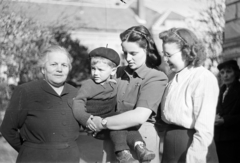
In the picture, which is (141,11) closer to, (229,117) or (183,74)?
(229,117)

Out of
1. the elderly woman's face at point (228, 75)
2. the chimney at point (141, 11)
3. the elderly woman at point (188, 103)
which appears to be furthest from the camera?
the chimney at point (141, 11)

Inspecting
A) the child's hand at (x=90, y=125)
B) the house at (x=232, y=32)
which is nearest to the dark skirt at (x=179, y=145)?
the child's hand at (x=90, y=125)

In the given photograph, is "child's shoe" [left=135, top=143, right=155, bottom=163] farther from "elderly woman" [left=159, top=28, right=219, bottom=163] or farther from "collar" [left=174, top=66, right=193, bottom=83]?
"collar" [left=174, top=66, right=193, bottom=83]

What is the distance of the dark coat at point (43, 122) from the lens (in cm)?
257

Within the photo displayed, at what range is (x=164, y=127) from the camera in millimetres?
2625

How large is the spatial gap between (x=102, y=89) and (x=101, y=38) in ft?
6.00

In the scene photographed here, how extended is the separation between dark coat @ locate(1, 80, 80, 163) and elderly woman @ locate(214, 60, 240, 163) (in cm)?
190

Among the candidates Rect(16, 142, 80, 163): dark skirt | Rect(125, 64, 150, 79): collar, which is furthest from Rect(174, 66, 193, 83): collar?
Rect(16, 142, 80, 163): dark skirt

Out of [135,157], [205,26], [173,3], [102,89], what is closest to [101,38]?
[173,3]

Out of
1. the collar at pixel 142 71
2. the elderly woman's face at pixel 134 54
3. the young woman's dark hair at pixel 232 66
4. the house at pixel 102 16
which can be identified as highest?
the house at pixel 102 16

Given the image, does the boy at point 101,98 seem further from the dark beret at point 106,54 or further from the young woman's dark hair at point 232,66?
the young woman's dark hair at point 232,66

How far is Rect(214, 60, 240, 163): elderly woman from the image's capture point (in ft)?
12.7

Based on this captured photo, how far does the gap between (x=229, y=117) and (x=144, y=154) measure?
1.84m

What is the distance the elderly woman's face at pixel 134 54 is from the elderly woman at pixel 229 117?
166 cm
